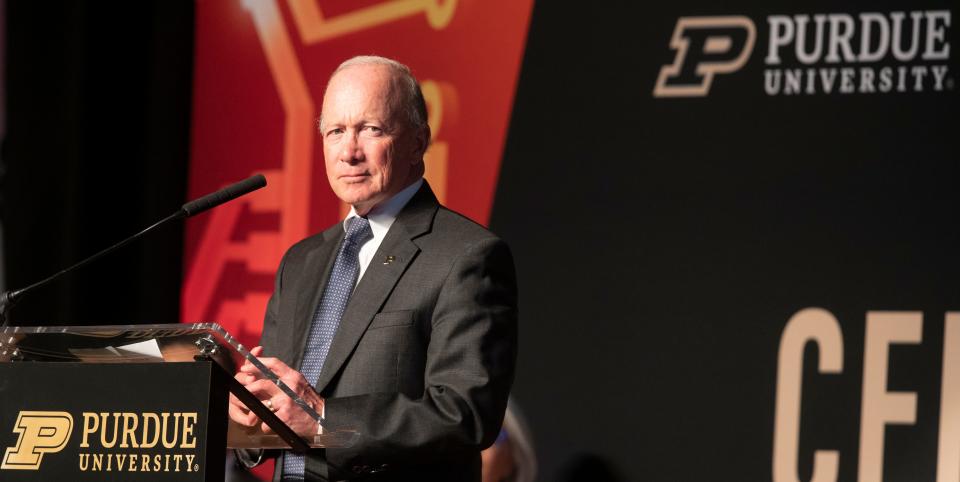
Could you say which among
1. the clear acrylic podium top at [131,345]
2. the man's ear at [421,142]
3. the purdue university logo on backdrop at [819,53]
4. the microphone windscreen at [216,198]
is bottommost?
the clear acrylic podium top at [131,345]

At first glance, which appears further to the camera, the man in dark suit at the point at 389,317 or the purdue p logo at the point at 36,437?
the man in dark suit at the point at 389,317

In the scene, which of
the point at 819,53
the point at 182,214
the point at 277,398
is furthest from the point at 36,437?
the point at 819,53

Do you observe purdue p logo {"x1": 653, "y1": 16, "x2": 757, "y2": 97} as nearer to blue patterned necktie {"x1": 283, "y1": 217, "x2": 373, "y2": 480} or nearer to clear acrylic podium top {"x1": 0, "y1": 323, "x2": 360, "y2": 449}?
blue patterned necktie {"x1": 283, "y1": 217, "x2": 373, "y2": 480}

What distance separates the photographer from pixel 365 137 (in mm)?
2430

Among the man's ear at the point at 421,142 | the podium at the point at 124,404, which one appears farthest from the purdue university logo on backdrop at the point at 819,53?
the podium at the point at 124,404

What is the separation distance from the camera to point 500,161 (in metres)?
4.16

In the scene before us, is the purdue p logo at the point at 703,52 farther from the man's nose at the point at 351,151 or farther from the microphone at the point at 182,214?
the microphone at the point at 182,214

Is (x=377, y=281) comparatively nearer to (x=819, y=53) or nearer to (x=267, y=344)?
(x=267, y=344)

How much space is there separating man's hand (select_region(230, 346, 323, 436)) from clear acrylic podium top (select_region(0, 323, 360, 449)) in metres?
0.02

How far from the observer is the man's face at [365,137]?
95.2 inches

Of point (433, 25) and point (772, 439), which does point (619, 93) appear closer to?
point (433, 25)

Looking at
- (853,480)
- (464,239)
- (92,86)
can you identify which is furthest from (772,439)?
(92,86)

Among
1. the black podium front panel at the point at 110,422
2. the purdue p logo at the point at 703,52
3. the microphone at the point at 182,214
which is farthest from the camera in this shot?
the purdue p logo at the point at 703,52

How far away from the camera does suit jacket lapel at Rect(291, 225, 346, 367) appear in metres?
2.41
